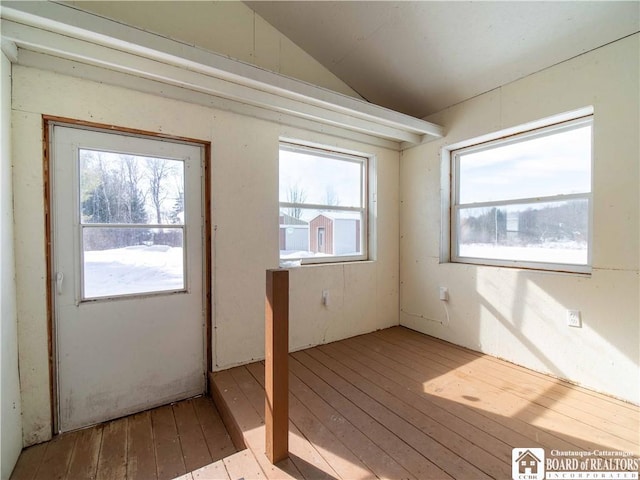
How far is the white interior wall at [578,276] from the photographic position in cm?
194

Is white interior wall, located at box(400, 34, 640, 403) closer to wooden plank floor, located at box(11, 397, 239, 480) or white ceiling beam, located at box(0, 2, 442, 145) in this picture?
white ceiling beam, located at box(0, 2, 442, 145)

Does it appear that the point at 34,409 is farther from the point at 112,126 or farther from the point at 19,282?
the point at 112,126

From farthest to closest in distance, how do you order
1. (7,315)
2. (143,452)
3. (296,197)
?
1. (296,197)
2. (143,452)
3. (7,315)

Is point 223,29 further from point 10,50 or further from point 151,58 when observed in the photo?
point 10,50

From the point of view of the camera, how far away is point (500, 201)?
2732mm

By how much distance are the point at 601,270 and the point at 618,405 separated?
0.90 m

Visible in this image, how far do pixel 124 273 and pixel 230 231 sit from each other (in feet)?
2.66

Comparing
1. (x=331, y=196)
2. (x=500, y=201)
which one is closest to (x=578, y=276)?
(x=500, y=201)

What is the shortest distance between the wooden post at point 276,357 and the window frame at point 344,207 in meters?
1.37

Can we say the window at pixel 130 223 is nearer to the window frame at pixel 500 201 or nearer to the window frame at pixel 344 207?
the window frame at pixel 344 207

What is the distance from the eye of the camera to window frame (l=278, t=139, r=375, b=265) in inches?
113

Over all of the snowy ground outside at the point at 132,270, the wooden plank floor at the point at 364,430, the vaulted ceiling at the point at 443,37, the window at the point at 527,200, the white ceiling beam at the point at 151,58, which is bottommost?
the wooden plank floor at the point at 364,430

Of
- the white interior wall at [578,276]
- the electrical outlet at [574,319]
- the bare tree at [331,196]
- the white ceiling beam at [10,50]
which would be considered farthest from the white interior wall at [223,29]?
Answer: the electrical outlet at [574,319]

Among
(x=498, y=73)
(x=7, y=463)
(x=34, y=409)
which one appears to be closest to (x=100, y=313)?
(x=34, y=409)
